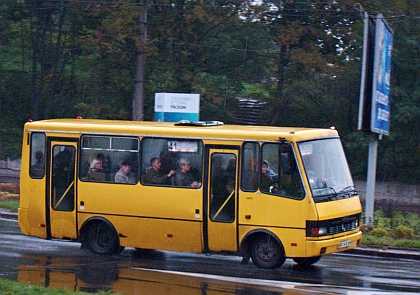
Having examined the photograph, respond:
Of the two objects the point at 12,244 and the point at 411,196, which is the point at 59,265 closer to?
the point at 12,244

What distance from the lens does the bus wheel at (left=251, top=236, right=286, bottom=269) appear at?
12.7 meters

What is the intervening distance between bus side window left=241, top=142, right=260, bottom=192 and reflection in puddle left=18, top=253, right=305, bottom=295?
192 cm

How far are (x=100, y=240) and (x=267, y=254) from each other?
3617mm

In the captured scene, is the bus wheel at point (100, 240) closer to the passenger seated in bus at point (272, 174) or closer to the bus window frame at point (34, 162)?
the bus window frame at point (34, 162)

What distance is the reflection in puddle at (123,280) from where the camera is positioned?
10453 millimetres

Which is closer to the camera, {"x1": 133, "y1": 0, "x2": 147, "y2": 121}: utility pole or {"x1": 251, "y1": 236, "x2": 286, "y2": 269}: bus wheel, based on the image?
{"x1": 251, "y1": 236, "x2": 286, "y2": 269}: bus wheel

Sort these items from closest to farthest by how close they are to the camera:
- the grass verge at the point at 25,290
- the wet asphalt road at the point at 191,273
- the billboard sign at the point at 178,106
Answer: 1. the grass verge at the point at 25,290
2. the wet asphalt road at the point at 191,273
3. the billboard sign at the point at 178,106

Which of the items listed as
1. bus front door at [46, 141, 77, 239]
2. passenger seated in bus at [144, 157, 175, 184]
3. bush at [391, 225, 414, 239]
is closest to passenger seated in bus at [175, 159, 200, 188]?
passenger seated in bus at [144, 157, 175, 184]

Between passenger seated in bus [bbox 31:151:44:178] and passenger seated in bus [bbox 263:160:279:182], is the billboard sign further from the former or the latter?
passenger seated in bus [bbox 263:160:279:182]

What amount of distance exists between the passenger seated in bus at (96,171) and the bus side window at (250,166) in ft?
9.75

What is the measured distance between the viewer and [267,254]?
12758 mm

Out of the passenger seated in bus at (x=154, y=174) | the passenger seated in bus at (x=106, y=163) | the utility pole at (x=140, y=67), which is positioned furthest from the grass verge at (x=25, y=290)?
the utility pole at (x=140, y=67)

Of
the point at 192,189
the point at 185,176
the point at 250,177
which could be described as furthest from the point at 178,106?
the point at 250,177

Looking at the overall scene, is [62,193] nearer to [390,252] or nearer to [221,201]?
[221,201]
